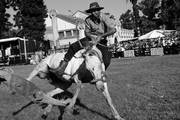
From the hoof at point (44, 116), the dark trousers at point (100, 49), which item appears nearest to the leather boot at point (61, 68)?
the dark trousers at point (100, 49)

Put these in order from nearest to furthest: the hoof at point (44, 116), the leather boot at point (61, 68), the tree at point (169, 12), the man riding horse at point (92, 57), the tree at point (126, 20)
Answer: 1. the man riding horse at point (92, 57)
2. the hoof at point (44, 116)
3. the leather boot at point (61, 68)
4. the tree at point (169, 12)
5. the tree at point (126, 20)

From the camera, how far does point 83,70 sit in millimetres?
6469

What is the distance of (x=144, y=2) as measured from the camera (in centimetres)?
10044

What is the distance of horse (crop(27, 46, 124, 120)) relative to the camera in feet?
18.7

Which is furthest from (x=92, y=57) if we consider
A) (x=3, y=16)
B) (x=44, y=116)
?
(x=3, y=16)

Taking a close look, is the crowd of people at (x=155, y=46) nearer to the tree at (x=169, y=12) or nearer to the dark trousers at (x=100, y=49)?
the dark trousers at (x=100, y=49)

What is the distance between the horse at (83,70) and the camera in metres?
5.71

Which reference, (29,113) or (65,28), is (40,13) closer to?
(65,28)

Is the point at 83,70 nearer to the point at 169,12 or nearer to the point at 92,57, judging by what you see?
the point at 92,57

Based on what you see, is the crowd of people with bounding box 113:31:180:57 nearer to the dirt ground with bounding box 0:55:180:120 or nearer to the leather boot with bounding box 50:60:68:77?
the dirt ground with bounding box 0:55:180:120

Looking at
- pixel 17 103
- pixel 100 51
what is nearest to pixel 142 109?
pixel 100 51

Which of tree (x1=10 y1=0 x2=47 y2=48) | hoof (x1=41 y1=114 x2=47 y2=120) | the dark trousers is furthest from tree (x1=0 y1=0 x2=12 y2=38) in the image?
hoof (x1=41 y1=114 x2=47 y2=120)

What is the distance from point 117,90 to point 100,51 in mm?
4353

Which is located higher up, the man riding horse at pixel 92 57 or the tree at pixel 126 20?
the tree at pixel 126 20
